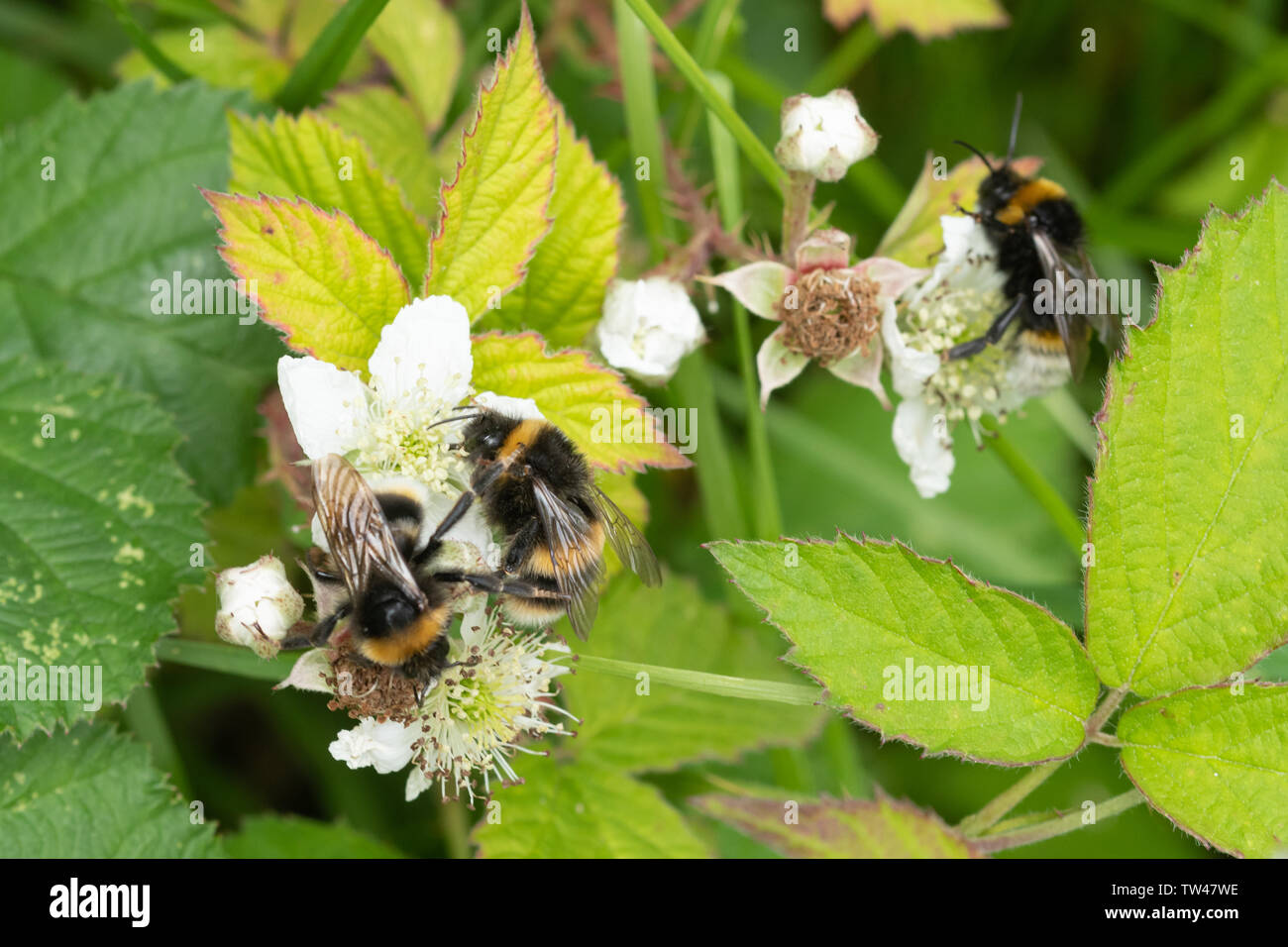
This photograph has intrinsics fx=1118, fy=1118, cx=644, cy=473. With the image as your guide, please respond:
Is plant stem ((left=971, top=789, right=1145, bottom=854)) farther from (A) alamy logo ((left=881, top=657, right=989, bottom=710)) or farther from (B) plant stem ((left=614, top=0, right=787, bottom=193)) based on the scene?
(B) plant stem ((left=614, top=0, right=787, bottom=193))

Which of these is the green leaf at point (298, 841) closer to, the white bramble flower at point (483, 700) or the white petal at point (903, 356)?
the white bramble flower at point (483, 700)

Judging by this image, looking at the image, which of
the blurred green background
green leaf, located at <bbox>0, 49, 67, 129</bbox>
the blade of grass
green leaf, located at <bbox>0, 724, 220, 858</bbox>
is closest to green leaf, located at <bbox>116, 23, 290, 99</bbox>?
the blurred green background

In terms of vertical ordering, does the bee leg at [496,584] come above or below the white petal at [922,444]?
below

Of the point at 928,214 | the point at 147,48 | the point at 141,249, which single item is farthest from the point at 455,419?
the point at 147,48

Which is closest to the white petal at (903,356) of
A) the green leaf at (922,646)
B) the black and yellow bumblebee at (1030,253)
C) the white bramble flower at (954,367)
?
the white bramble flower at (954,367)

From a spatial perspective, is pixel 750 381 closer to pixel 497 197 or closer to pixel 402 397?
pixel 497 197

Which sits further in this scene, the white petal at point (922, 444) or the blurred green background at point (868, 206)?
the blurred green background at point (868, 206)
